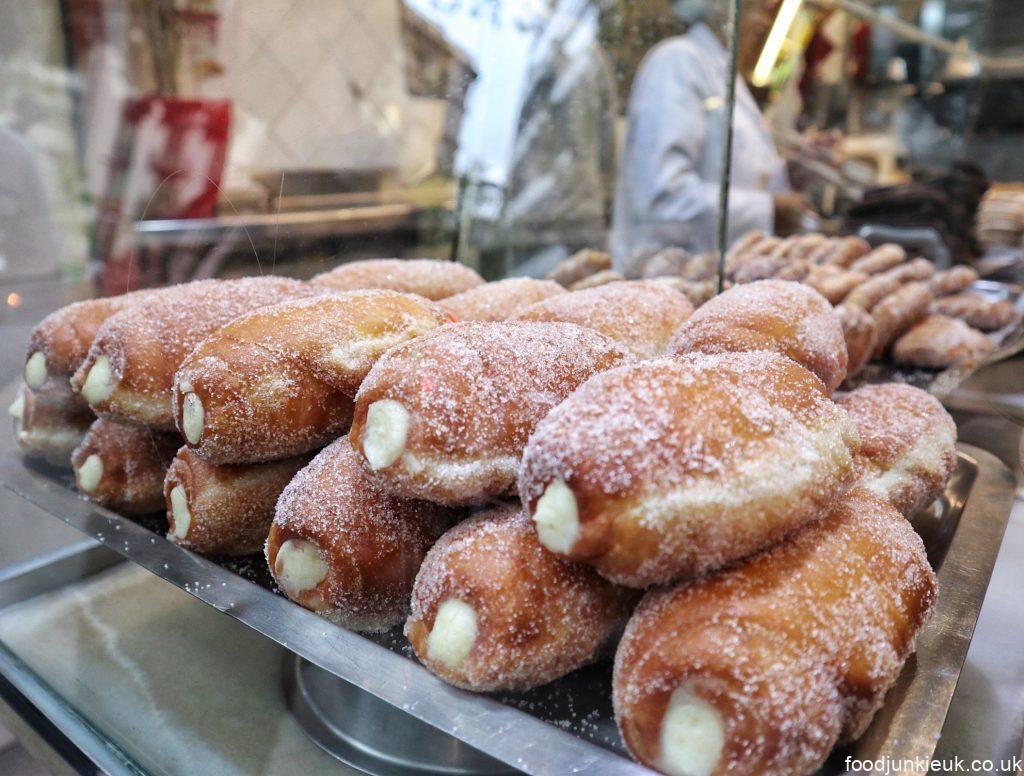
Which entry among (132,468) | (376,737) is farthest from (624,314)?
(132,468)

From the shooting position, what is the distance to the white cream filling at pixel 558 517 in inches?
23.0

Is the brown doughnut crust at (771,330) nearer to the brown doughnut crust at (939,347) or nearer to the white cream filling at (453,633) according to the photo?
the white cream filling at (453,633)

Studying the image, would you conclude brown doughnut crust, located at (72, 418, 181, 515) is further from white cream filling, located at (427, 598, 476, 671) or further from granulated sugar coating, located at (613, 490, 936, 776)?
granulated sugar coating, located at (613, 490, 936, 776)

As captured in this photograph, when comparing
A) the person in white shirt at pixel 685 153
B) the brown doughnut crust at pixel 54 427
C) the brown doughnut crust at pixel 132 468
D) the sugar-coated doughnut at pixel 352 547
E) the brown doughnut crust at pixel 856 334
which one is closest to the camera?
the sugar-coated doughnut at pixel 352 547

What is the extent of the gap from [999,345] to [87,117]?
312 cm

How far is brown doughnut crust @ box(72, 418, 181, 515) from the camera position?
3.44 feet

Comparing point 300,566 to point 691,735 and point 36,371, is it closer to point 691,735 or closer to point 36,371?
point 691,735

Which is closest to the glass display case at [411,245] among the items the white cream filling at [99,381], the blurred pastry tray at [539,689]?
the blurred pastry tray at [539,689]

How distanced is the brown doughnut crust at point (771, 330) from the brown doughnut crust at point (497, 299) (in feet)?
0.87

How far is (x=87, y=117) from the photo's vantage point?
297 cm

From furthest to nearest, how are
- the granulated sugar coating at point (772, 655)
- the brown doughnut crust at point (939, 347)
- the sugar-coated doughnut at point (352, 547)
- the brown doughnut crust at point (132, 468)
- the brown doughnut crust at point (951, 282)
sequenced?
the brown doughnut crust at point (951, 282)
the brown doughnut crust at point (939, 347)
the brown doughnut crust at point (132, 468)
the sugar-coated doughnut at point (352, 547)
the granulated sugar coating at point (772, 655)

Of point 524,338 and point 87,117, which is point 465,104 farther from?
point 87,117

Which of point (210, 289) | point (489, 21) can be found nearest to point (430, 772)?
point (210, 289)

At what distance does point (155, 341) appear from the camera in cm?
96
